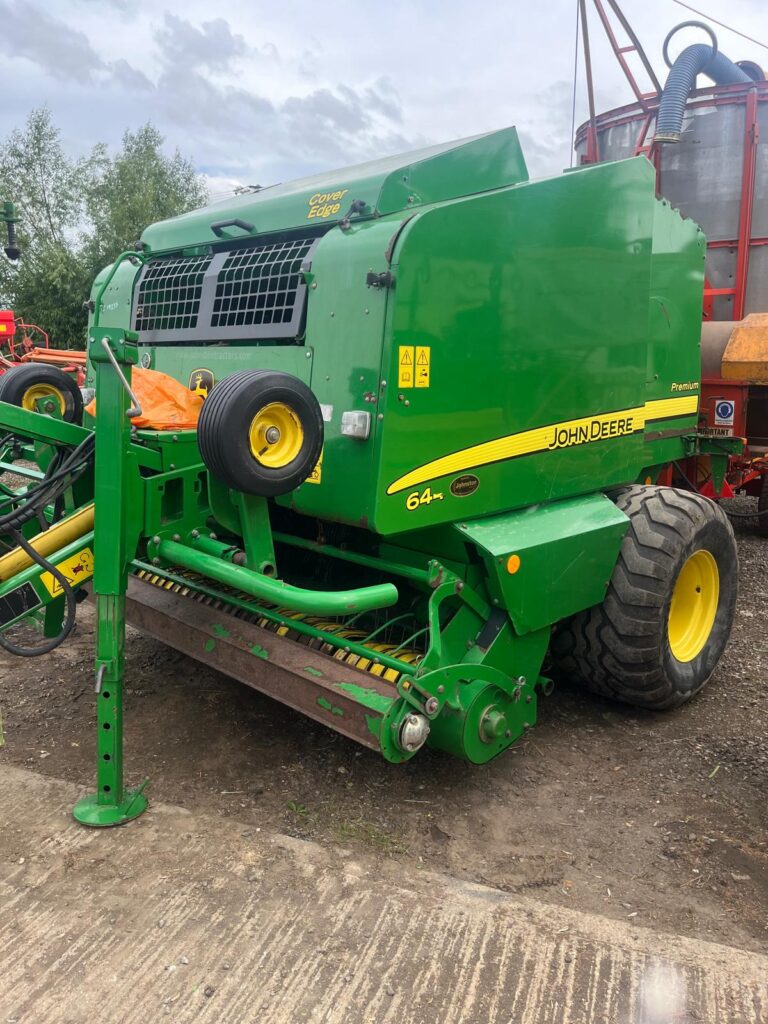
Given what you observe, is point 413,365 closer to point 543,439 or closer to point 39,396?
point 543,439

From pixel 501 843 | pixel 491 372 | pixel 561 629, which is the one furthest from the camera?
pixel 561 629

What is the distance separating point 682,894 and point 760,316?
14.0ft

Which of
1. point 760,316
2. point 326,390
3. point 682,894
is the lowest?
point 682,894

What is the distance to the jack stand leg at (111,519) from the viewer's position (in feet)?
8.84

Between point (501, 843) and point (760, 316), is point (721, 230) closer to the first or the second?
point (760, 316)

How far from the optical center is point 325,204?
346 centimetres

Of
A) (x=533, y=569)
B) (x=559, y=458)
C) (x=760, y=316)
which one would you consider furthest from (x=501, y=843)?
(x=760, y=316)

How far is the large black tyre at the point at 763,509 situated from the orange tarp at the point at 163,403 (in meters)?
5.64

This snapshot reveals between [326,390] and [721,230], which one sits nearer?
[326,390]

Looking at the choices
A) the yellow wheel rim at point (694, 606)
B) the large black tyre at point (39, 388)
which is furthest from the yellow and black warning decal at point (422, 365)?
the yellow wheel rim at point (694, 606)

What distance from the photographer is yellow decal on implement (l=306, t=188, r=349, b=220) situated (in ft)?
11.2

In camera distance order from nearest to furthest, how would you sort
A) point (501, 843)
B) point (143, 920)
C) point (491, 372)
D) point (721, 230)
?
point (143, 920) < point (501, 843) < point (491, 372) < point (721, 230)

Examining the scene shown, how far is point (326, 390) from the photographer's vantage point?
312 centimetres

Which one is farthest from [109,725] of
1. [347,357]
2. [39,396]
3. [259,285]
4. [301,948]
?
[259,285]
